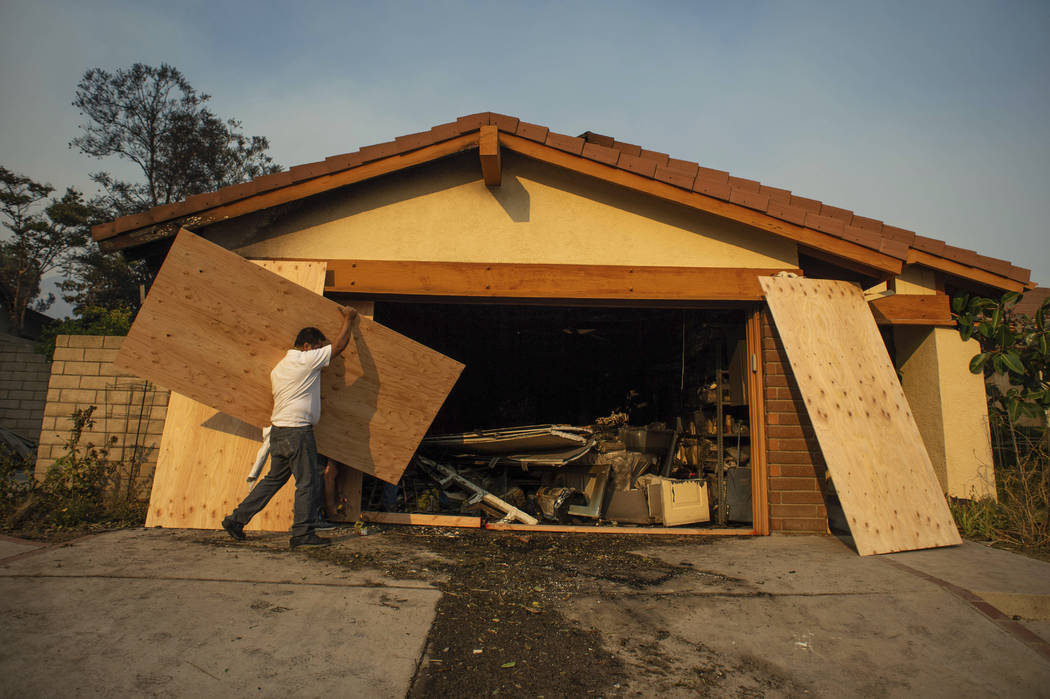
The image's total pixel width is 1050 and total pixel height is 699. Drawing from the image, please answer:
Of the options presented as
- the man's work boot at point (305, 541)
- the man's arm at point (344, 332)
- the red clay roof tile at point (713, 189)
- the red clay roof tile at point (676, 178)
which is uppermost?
the red clay roof tile at point (676, 178)

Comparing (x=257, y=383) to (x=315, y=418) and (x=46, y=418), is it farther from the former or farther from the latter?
(x=46, y=418)

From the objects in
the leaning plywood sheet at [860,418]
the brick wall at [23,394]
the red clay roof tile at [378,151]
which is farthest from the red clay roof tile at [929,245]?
the brick wall at [23,394]

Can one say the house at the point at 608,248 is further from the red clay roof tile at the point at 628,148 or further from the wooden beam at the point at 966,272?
the red clay roof tile at the point at 628,148

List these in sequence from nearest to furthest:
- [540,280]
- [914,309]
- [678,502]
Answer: [540,280] → [678,502] → [914,309]

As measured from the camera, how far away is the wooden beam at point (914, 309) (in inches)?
276

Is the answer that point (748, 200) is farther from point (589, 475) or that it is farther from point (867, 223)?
point (589, 475)

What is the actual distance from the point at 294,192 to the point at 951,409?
7393 millimetres

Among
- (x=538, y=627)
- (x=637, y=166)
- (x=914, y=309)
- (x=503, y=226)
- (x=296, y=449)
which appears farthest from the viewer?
(x=914, y=309)

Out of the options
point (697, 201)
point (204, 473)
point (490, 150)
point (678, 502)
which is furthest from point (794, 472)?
point (204, 473)

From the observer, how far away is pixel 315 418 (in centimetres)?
493

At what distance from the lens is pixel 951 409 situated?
692 cm

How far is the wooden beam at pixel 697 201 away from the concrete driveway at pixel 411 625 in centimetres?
292

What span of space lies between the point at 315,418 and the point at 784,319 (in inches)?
172

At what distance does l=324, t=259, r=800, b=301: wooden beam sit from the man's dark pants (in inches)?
68.0
